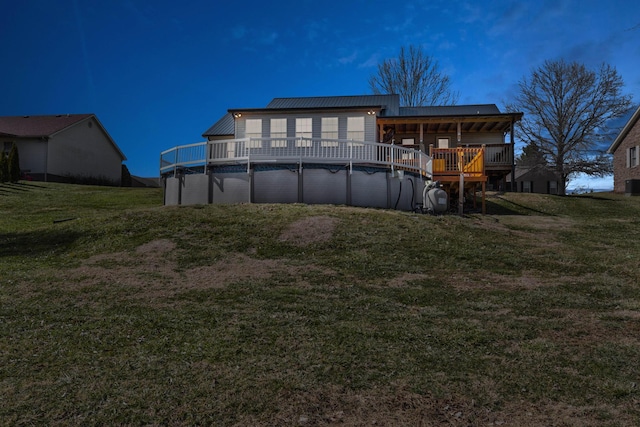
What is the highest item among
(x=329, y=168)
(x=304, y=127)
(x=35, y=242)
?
(x=304, y=127)

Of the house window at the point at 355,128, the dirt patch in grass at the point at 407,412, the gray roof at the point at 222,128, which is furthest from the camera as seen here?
the gray roof at the point at 222,128

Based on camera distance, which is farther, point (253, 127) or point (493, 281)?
point (253, 127)

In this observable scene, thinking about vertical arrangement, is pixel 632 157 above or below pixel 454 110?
below

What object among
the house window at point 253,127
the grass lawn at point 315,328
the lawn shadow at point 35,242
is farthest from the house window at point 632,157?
the lawn shadow at point 35,242

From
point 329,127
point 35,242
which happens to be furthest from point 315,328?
point 329,127

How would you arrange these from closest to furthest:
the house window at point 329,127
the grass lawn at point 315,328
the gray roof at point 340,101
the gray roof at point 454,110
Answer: the grass lawn at point 315,328, the house window at point 329,127, the gray roof at point 340,101, the gray roof at point 454,110

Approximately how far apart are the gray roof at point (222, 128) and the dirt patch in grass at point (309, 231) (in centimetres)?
1888

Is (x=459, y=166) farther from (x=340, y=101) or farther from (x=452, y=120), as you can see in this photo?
(x=340, y=101)

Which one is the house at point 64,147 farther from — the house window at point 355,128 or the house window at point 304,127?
the house window at point 355,128

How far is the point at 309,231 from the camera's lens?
36.4 feet

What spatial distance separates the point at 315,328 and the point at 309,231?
605 centimetres

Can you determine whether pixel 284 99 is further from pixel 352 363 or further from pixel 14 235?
pixel 352 363

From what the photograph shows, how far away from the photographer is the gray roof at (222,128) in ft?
97.2

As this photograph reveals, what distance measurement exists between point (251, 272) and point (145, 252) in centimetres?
310
